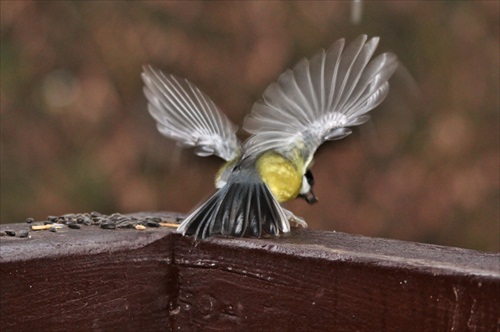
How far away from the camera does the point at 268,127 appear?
8.98ft

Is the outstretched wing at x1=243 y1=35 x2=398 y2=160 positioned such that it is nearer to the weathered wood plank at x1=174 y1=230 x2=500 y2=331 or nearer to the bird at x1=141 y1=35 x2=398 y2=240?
the bird at x1=141 y1=35 x2=398 y2=240

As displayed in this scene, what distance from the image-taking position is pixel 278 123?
9.14 ft

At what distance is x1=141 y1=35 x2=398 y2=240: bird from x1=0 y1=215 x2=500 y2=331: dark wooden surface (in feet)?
0.66

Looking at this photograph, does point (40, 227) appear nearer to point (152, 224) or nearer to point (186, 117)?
point (152, 224)

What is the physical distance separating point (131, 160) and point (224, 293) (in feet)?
7.96

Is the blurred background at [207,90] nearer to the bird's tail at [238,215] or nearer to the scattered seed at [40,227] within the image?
the bird's tail at [238,215]

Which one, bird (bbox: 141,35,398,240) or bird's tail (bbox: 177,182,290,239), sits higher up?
bird (bbox: 141,35,398,240)

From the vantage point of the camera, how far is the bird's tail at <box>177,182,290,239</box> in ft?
7.11

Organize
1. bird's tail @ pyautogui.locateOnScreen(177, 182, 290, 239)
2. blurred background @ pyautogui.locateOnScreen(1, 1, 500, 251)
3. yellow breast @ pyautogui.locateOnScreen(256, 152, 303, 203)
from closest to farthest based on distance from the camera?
bird's tail @ pyautogui.locateOnScreen(177, 182, 290, 239), yellow breast @ pyautogui.locateOnScreen(256, 152, 303, 203), blurred background @ pyautogui.locateOnScreen(1, 1, 500, 251)

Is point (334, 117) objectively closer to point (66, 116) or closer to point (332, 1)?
point (332, 1)

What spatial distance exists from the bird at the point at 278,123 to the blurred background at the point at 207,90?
1250mm

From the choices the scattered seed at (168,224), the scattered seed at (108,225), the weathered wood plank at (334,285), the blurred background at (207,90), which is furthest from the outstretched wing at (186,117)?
the blurred background at (207,90)

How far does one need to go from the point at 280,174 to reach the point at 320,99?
0.24 meters

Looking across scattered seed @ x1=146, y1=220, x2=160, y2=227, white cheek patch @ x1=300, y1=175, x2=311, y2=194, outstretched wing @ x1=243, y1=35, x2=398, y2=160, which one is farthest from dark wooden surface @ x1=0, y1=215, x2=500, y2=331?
white cheek patch @ x1=300, y1=175, x2=311, y2=194
